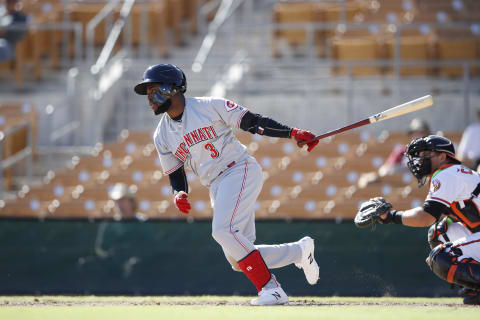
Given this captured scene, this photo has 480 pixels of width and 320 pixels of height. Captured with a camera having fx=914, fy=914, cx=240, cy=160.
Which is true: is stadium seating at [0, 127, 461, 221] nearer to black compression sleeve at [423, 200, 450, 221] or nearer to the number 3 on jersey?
the number 3 on jersey

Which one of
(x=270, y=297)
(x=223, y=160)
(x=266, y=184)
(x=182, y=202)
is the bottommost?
(x=266, y=184)

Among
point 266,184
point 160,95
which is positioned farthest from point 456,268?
point 266,184

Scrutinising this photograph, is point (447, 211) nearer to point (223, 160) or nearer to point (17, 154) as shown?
point (223, 160)

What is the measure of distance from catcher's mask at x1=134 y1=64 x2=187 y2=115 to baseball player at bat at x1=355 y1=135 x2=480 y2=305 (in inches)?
63.4

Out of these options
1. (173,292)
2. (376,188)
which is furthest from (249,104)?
(173,292)

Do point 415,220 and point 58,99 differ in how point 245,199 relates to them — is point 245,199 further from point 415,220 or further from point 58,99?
point 58,99

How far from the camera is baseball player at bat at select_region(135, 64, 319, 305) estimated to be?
6.47 metres

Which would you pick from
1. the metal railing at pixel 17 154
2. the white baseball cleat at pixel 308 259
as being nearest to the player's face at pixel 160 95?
the white baseball cleat at pixel 308 259

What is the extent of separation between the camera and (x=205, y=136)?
6.66m

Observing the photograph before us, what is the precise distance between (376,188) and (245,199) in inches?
178

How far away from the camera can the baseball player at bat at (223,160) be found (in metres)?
6.47

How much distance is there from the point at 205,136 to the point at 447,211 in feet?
5.90

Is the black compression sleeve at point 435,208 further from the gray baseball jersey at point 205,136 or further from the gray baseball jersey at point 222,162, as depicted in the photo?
the gray baseball jersey at point 205,136

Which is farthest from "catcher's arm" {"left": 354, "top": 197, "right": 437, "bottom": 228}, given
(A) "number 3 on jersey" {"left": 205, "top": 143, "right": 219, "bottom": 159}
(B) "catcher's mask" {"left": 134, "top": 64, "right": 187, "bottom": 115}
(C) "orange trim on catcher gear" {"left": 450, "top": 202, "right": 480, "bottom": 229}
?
(B) "catcher's mask" {"left": 134, "top": 64, "right": 187, "bottom": 115}
